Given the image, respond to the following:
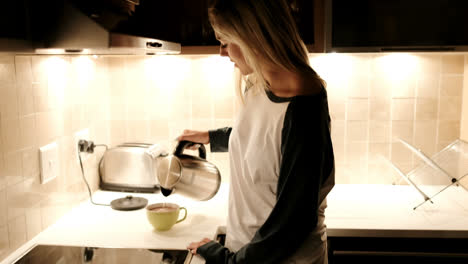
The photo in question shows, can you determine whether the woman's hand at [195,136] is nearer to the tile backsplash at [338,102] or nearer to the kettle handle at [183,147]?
the kettle handle at [183,147]

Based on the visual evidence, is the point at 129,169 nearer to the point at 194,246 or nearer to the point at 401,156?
the point at 194,246

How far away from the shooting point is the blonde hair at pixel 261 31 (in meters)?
1.20

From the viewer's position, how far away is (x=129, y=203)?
1832 millimetres

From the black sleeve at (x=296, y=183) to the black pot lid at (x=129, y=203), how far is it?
0.75 m

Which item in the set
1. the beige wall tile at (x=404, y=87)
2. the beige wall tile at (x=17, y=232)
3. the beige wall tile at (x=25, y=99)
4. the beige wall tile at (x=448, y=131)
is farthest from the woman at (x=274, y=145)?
the beige wall tile at (x=448, y=131)

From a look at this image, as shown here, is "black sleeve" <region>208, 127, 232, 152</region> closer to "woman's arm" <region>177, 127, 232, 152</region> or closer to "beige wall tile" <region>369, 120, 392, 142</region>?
"woman's arm" <region>177, 127, 232, 152</region>

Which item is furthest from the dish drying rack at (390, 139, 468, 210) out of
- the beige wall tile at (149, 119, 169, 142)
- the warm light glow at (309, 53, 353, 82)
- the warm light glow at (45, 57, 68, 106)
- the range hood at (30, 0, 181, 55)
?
the warm light glow at (45, 57, 68, 106)

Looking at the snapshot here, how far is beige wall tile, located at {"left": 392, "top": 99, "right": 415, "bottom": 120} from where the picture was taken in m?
2.10

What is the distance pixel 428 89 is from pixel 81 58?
5.04 feet

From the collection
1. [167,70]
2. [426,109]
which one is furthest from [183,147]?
[426,109]

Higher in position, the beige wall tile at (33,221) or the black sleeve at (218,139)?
the black sleeve at (218,139)

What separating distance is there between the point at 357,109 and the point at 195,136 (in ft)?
2.91

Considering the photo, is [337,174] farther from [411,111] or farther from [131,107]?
[131,107]

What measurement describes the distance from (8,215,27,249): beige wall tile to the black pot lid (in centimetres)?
40
